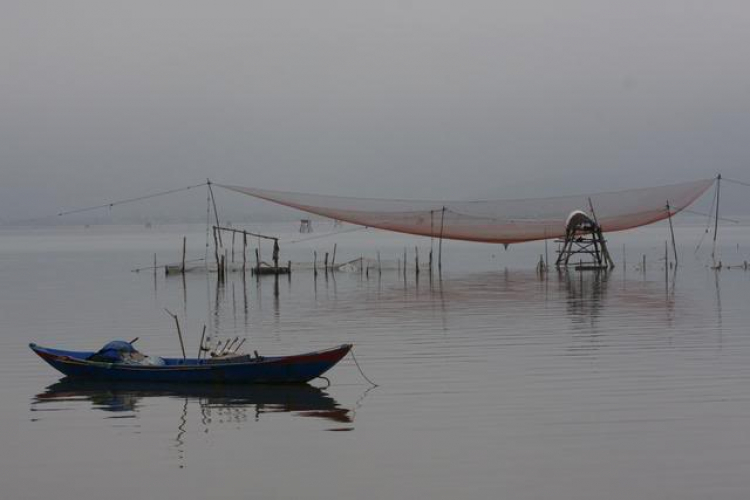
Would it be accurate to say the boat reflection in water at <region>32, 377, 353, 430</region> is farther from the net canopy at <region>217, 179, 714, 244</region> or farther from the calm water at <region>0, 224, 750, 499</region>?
the net canopy at <region>217, 179, 714, 244</region>

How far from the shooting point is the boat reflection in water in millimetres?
13459

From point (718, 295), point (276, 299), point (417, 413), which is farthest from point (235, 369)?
point (718, 295)

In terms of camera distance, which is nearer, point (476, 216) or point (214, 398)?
point (214, 398)

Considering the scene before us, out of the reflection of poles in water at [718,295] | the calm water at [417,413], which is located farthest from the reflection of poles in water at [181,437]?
the reflection of poles in water at [718,295]

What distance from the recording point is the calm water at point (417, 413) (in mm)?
9953

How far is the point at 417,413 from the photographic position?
13.0m

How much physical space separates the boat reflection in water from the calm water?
0.06 m

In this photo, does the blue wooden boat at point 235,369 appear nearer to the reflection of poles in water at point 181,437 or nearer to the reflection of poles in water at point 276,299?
the reflection of poles in water at point 181,437

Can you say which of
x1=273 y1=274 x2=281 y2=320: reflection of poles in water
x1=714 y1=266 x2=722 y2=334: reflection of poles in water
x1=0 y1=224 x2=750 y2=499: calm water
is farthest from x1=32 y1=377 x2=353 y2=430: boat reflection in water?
x1=714 y1=266 x2=722 y2=334: reflection of poles in water

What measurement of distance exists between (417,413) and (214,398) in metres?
3.26

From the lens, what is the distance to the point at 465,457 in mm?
10656

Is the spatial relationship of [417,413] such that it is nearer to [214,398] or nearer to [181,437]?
[181,437]

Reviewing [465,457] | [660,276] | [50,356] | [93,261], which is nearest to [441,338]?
[50,356]

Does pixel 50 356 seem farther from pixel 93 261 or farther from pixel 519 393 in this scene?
pixel 93 261
